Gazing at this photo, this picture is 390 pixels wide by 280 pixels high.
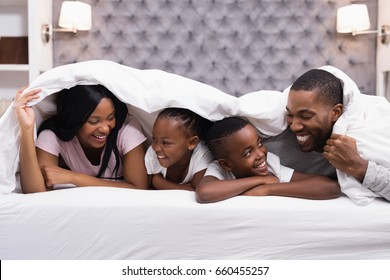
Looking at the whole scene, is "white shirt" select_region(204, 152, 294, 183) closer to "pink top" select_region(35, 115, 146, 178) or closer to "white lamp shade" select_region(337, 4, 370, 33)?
"pink top" select_region(35, 115, 146, 178)

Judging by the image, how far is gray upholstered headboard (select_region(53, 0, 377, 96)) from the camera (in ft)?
9.72

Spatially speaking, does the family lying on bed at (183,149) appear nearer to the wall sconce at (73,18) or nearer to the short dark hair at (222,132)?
the short dark hair at (222,132)

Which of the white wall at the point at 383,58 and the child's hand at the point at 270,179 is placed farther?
the white wall at the point at 383,58

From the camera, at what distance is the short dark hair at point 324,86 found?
119 centimetres

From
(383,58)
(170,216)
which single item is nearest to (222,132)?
(170,216)

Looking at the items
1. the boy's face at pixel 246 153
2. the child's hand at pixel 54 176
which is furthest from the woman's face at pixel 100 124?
the boy's face at pixel 246 153

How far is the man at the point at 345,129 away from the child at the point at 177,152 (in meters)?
0.26

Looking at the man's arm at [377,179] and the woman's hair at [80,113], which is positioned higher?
the woman's hair at [80,113]

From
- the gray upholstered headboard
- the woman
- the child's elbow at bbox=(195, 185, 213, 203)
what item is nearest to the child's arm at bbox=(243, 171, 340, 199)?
the child's elbow at bbox=(195, 185, 213, 203)

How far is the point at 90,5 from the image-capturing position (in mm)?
2947

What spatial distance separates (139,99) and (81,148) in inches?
10.5

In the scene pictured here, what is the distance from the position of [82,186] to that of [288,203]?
558mm

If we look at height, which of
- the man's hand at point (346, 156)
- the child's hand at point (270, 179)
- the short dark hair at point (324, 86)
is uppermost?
the short dark hair at point (324, 86)

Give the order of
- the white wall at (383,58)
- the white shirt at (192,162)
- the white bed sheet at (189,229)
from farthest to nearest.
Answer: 1. the white wall at (383,58)
2. the white shirt at (192,162)
3. the white bed sheet at (189,229)
